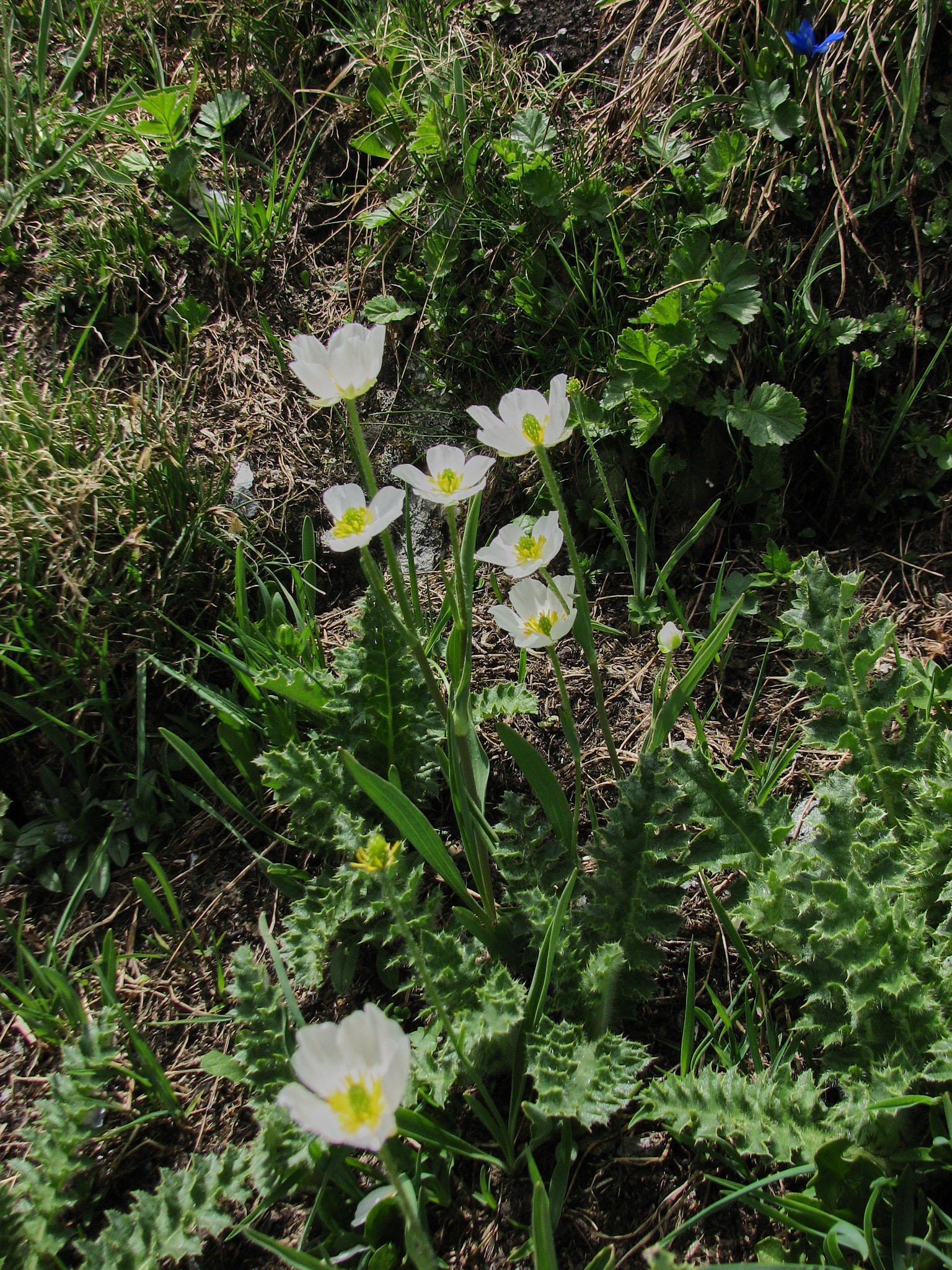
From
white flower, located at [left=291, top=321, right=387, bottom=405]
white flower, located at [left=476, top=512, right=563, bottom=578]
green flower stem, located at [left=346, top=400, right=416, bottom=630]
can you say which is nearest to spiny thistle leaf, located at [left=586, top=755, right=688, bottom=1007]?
white flower, located at [left=476, top=512, right=563, bottom=578]

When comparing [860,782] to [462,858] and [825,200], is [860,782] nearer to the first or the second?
[462,858]

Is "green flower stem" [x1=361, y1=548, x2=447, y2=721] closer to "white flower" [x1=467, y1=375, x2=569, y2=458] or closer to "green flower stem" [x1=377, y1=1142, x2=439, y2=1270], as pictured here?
"white flower" [x1=467, y1=375, x2=569, y2=458]

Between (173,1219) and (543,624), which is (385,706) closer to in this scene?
(543,624)

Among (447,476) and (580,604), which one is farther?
(580,604)

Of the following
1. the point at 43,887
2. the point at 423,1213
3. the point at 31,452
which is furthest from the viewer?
the point at 31,452

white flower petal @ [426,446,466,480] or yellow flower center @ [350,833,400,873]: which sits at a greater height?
white flower petal @ [426,446,466,480]

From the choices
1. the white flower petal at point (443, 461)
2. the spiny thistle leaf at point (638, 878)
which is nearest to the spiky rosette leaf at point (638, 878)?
the spiny thistle leaf at point (638, 878)

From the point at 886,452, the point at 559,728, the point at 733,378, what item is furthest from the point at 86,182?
the point at 886,452

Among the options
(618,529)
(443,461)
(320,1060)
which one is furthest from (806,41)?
(320,1060)
